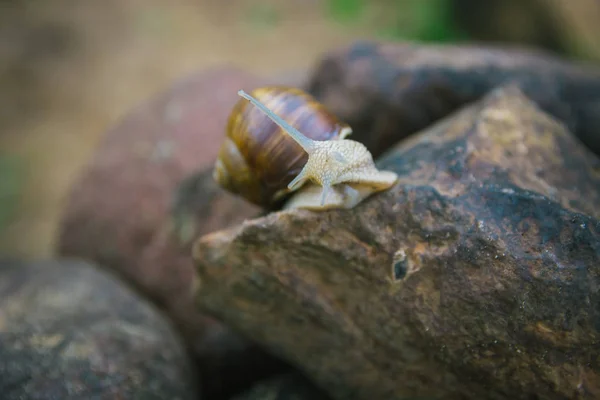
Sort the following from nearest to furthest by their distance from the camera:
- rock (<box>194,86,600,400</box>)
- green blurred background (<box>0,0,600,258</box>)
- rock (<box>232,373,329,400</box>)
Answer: rock (<box>194,86,600,400</box>) < rock (<box>232,373,329,400</box>) < green blurred background (<box>0,0,600,258</box>)

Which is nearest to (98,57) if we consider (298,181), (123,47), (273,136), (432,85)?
(123,47)

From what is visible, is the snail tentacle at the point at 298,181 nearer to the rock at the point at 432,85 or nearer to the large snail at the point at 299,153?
the large snail at the point at 299,153

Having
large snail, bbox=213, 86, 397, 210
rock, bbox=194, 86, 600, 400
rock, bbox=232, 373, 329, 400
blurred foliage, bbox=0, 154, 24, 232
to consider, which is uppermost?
large snail, bbox=213, 86, 397, 210

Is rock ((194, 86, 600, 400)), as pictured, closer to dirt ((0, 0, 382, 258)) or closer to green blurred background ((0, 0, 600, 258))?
A: green blurred background ((0, 0, 600, 258))

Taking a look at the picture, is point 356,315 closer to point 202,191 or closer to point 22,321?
point 202,191

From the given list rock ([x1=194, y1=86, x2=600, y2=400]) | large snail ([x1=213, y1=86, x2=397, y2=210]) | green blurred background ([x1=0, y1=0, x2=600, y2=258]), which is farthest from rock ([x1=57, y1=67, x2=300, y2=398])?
green blurred background ([x1=0, y1=0, x2=600, y2=258])

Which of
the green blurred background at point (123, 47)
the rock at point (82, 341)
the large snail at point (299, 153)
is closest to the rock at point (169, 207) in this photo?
the rock at point (82, 341)
